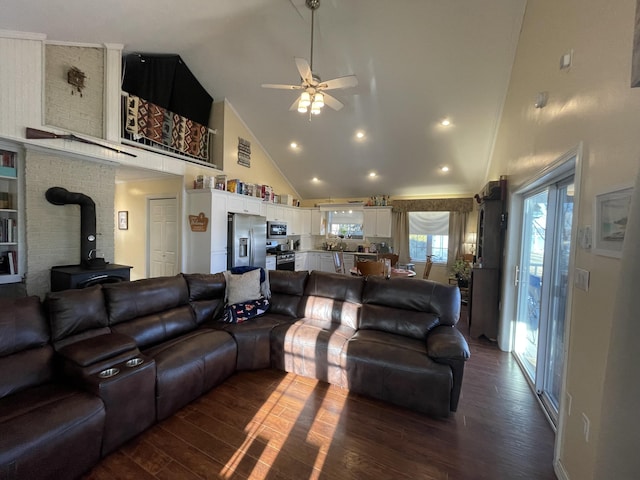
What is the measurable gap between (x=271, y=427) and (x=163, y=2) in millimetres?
4427

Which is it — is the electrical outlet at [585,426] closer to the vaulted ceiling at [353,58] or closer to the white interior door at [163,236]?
the vaulted ceiling at [353,58]

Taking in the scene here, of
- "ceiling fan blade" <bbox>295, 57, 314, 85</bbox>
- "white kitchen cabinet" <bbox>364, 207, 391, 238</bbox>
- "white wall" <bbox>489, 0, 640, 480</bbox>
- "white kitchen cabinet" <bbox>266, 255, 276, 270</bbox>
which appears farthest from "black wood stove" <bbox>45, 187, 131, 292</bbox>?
"white kitchen cabinet" <bbox>364, 207, 391, 238</bbox>

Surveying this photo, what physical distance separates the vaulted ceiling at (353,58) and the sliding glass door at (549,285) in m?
2.20

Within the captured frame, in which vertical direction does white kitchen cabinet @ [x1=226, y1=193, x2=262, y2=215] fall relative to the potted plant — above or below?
above

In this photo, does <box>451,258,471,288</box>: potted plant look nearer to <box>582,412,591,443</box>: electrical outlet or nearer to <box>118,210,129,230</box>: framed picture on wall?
<box>582,412,591,443</box>: electrical outlet

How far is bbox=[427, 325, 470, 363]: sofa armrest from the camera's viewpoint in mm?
2154

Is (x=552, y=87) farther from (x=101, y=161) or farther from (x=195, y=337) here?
(x=101, y=161)

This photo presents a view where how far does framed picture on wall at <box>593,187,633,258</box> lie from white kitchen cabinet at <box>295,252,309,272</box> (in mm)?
6346

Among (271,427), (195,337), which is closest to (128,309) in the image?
(195,337)

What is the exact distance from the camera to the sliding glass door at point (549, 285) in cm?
230

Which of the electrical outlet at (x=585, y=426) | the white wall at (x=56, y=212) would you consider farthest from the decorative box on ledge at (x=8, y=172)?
the electrical outlet at (x=585, y=426)

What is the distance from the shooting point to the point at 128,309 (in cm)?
239

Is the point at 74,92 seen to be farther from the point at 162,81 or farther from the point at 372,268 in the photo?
the point at 372,268

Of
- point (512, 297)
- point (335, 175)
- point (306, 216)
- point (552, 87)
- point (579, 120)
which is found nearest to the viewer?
point (579, 120)
